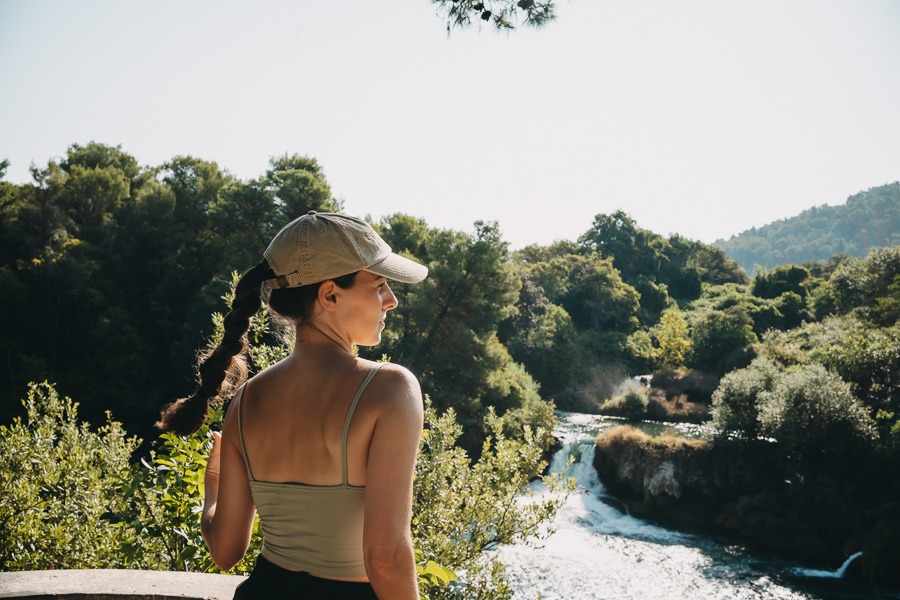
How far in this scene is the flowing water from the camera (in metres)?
13.2

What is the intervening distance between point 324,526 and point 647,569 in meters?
15.3

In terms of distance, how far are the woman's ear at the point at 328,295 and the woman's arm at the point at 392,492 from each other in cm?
28

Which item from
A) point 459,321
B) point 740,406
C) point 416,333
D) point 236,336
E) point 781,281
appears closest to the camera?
point 236,336

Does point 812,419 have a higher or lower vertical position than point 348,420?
lower

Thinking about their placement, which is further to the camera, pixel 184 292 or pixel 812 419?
pixel 184 292

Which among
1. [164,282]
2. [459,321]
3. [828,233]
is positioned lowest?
[459,321]

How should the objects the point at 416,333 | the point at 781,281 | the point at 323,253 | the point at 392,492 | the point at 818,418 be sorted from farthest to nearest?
the point at 781,281 → the point at 416,333 → the point at 818,418 → the point at 323,253 → the point at 392,492

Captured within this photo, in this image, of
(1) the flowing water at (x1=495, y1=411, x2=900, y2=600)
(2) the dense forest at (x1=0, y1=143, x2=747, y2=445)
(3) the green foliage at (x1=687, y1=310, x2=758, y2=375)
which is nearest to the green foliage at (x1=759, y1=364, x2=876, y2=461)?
(1) the flowing water at (x1=495, y1=411, x2=900, y2=600)

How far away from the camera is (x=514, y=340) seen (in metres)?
36.7

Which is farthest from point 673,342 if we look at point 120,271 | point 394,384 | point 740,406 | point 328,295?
point 394,384

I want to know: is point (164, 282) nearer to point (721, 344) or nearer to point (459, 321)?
point (459, 321)

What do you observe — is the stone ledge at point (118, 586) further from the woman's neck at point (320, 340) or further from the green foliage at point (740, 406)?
the green foliage at point (740, 406)

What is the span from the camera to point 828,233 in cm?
15700

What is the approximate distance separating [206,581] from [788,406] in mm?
18385
